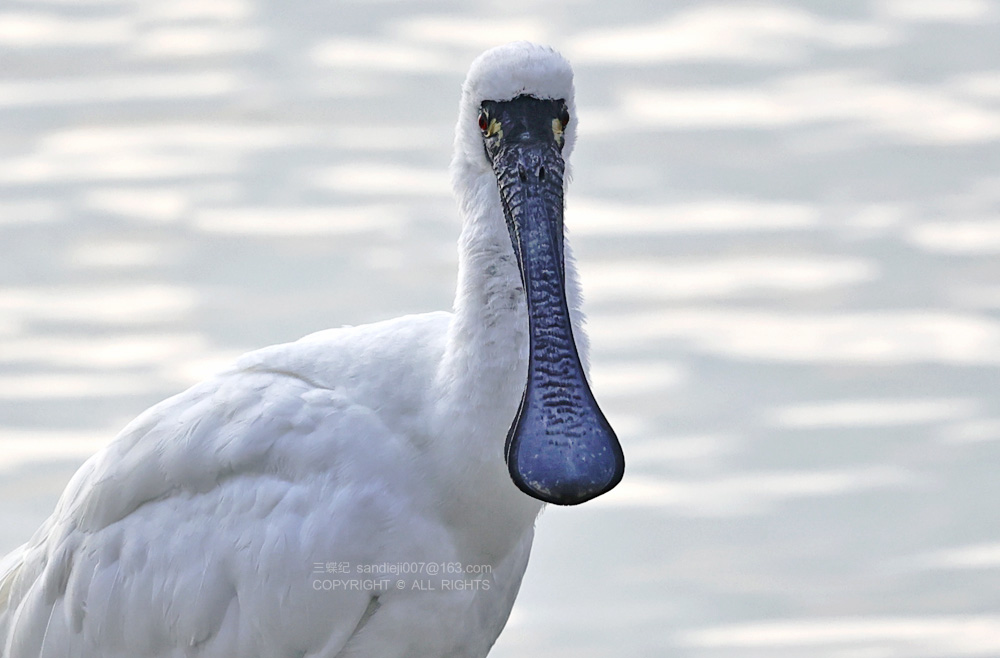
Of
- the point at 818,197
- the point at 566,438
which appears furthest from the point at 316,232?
the point at 566,438

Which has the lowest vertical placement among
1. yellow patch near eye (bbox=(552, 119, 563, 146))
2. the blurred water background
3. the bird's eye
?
the blurred water background

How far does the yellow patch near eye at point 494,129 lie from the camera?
6711mm

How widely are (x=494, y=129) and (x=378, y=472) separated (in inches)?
45.8

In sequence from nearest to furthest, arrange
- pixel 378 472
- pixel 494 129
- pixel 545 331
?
pixel 545 331
pixel 494 129
pixel 378 472

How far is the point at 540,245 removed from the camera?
6609mm

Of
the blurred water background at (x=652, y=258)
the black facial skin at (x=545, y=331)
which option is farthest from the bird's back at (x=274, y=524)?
the blurred water background at (x=652, y=258)

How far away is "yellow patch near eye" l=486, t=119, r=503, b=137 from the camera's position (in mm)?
6711

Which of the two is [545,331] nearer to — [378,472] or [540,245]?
[540,245]

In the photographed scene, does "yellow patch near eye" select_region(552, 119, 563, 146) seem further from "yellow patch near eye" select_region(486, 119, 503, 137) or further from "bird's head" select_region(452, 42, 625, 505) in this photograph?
"yellow patch near eye" select_region(486, 119, 503, 137)

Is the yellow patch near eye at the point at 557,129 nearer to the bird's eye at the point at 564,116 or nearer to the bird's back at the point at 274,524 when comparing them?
the bird's eye at the point at 564,116

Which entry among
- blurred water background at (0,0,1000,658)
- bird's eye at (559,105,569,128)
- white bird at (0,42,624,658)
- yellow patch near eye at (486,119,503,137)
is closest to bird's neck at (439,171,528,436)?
white bird at (0,42,624,658)

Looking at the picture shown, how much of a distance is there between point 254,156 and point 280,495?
633 centimetres

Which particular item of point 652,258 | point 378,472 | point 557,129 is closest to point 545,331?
point 557,129

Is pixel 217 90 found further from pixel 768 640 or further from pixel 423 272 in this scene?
pixel 768 640
